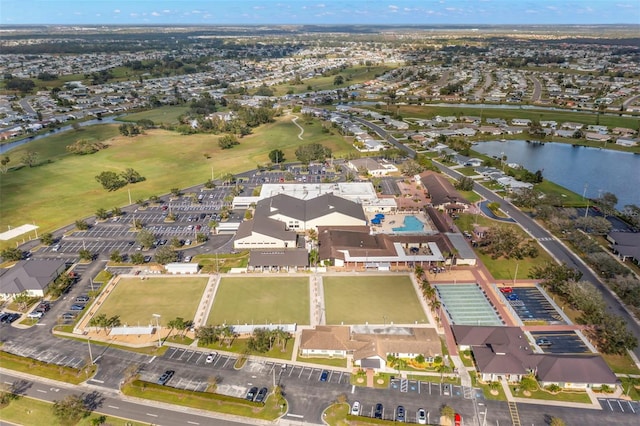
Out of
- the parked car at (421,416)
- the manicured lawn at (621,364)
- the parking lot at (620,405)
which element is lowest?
the manicured lawn at (621,364)

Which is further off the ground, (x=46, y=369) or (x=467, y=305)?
(x=46, y=369)

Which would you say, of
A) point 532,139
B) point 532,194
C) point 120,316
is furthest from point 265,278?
point 532,139

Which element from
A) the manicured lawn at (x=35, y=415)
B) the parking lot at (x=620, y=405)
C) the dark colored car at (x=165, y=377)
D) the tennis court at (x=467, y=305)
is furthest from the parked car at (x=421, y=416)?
the manicured lawn at (x=35, y=415)

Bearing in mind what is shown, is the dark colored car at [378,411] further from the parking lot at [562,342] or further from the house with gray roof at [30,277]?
the house with gray roof at [30,277]

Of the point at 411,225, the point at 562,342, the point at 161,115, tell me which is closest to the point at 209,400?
the point at 562,342

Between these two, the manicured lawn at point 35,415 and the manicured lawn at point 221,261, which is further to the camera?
the manicured lawn at point 221,261

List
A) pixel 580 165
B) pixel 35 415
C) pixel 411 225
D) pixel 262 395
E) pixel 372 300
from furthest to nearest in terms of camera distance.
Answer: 1. pixel 580 165
2. pixel 411 225
3. pixel 372 300
4. pixel 262 395
5. pixel 35 415

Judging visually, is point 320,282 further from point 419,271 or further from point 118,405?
point 118,405

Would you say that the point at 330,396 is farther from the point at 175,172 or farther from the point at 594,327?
the point at 175,172
